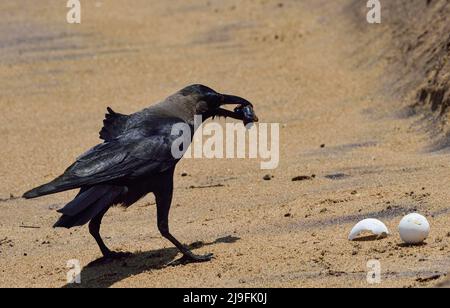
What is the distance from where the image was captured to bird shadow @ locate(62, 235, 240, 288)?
7.34 metres

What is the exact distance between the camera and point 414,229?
7219mm

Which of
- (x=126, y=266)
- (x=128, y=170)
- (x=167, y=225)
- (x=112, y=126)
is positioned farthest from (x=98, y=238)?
(x=112, y=126)

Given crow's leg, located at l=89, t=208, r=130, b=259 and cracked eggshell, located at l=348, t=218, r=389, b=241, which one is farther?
crow's leg, located at l=89, t=208, r=130, b=259

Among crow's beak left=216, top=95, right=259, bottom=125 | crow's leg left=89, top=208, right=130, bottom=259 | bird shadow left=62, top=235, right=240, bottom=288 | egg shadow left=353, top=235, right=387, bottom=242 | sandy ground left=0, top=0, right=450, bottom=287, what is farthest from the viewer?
crow's beak left=216, top=95, right=259, bottom=125

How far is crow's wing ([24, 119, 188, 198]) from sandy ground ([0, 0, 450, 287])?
0.70 metres

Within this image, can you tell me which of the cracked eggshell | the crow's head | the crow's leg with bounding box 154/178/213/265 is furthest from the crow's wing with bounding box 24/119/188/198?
the cracked eggshell

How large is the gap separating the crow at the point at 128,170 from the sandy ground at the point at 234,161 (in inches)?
18.1

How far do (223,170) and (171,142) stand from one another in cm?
341

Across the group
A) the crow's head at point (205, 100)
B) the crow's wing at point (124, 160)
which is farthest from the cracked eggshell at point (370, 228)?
the crow's head at point (205, 100)

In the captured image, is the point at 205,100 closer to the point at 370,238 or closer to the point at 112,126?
the point at 112,126

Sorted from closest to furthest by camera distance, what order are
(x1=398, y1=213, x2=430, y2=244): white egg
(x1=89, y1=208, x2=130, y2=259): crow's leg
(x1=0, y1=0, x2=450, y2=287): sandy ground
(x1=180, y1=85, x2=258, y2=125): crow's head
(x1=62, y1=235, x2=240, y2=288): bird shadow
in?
(x1=398, y1=213, x2=430, y2=244): white egg, (x1=62, y1=235, x2=240, y2=288): bird shadow, (x1=0, y1=0, x2=450, y2=287): sandy ground, (x1=89, y1=208, x2=130, y2=259): crow's leg, (x1=180, y1=85, x2=258, y2=125): crow's head

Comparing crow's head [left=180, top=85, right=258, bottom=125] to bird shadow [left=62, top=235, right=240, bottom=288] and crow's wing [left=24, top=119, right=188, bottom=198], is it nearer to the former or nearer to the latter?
crow's wing [left=24, top=119, right=188, bottom=198]

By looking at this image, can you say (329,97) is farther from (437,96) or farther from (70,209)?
(70,209)

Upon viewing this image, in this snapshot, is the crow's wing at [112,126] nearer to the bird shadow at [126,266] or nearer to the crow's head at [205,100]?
the crow's head at [205,100]
